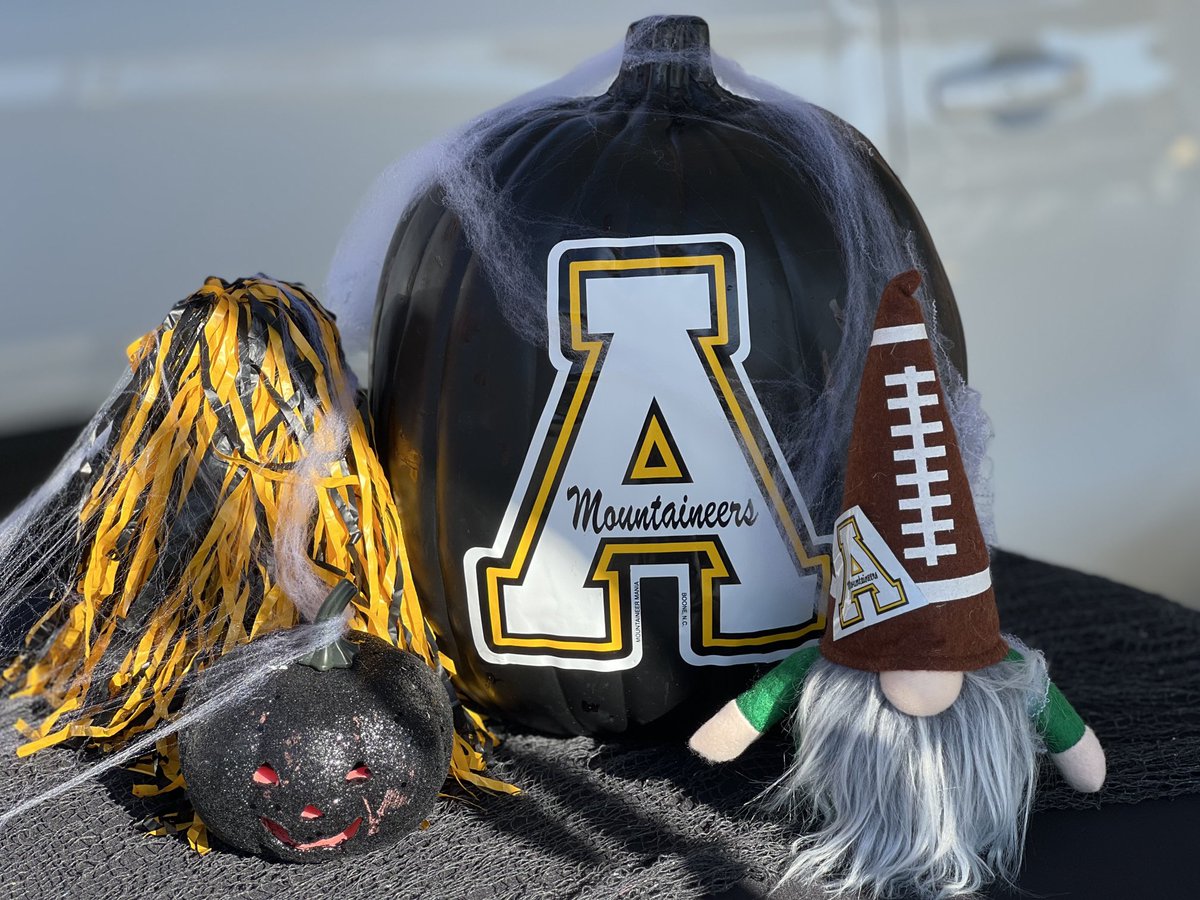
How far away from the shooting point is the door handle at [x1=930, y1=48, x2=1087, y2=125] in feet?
9.65

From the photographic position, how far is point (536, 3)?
2.78 metres

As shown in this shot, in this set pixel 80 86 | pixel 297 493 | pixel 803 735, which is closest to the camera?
pixel 803 735

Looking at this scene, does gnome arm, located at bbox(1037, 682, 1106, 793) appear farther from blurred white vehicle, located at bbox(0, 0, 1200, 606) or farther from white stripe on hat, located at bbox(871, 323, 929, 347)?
blurred white vehicle, located at bbox(0, 0, 1200, 606)

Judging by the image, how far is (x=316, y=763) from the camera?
43.3 inches

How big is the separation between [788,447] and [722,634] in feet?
0.63

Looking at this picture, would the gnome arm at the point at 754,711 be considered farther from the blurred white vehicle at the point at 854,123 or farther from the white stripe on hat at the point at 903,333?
the blurred white vehicle at the point at 854,123

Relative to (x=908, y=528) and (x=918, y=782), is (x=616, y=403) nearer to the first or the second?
(x=908, y=528)

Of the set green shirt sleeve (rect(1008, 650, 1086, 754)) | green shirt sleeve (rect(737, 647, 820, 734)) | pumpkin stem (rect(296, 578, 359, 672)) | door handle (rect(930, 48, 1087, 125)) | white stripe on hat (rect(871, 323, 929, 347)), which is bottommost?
green shirt sleeve (rect(1008, 650, 1086, 754))

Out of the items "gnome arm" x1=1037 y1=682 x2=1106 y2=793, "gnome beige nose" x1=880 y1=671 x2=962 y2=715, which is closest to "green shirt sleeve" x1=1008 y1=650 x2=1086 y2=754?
"gnome arm" x1=1037 y1=682 x2=1106 y2=793

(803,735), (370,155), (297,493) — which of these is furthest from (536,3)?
(803,735)

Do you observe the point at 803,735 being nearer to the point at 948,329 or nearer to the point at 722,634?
the point at 722,634

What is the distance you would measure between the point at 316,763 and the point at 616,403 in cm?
41

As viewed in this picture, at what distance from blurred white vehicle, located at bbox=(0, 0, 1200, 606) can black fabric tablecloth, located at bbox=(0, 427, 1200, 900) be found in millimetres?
1485

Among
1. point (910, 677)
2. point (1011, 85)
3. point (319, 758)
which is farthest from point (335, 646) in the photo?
point (1011, 85)
